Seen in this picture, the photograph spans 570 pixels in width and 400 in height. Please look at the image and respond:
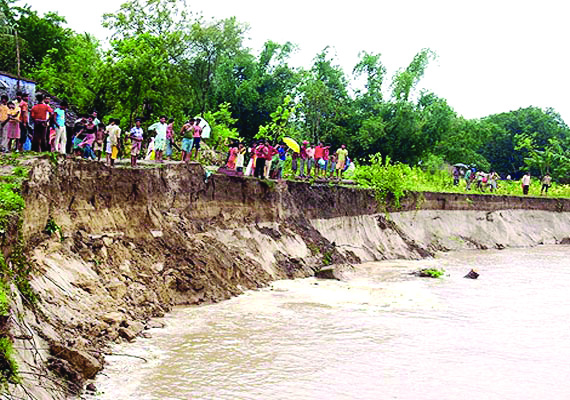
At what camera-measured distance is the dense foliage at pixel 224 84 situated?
26625mm

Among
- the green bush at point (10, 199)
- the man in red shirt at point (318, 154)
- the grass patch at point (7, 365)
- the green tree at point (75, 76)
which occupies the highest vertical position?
the green tree at point (75, 76)

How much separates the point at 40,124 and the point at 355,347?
27.0 feet

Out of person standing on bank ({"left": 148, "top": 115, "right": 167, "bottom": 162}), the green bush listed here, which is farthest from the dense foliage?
the green bush

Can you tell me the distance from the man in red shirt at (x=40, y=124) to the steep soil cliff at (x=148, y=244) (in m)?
1.16

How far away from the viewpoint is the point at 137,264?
50.5 feet

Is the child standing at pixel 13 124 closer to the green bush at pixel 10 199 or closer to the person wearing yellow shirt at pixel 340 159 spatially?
the green bush at pixel 10 199

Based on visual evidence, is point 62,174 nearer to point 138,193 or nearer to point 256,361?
point 138,193

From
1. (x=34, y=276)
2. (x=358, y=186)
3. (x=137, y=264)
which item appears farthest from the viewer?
(x=358, y=186)

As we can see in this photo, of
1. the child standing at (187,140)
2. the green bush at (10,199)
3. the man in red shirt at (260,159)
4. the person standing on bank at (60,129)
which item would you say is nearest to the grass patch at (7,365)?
the green bush at (10,199)

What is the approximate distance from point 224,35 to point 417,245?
1481 cm

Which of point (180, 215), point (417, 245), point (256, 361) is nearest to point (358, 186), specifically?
point (417, 245)

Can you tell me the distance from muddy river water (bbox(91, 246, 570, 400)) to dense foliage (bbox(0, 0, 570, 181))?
406 inches

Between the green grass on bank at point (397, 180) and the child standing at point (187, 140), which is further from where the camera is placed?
the green grass on bank at point (397, 180)

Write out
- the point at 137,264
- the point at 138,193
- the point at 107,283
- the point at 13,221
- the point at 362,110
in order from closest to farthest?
the point at 13,221 < the point at 107,283 < the point at 137,264 < the point at 138,193 < the point at 362,110
